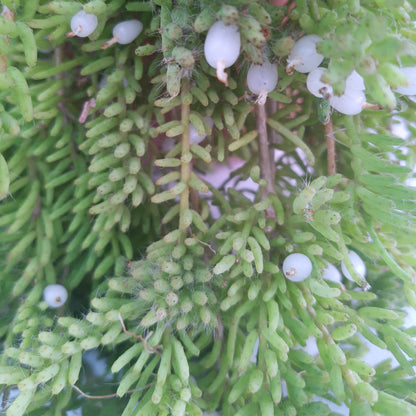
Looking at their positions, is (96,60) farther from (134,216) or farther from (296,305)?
(296,305)

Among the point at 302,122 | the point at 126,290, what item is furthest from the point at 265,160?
the point at 126,290

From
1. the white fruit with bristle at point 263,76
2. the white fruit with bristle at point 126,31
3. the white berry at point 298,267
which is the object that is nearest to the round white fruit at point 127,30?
the white fruit with bristle at point 126,31

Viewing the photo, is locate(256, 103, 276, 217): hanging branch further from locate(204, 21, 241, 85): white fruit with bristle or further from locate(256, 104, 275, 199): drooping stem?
locate(204, 21, 241, 85): white fruit with bristle

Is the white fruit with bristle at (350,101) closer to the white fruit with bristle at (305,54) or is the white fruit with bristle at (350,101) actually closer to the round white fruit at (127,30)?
the white fruit with bristle at (305,54)

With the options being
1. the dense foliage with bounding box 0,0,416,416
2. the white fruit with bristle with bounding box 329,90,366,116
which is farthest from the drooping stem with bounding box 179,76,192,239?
the white fruit with bristle with bounding box 329,90,366,116

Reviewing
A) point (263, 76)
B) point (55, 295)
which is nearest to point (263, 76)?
point (263, 76)
